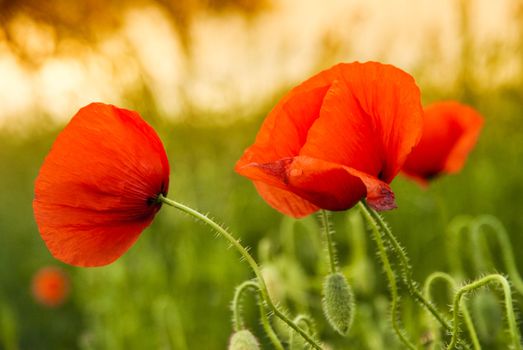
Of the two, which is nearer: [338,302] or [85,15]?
[338,302]

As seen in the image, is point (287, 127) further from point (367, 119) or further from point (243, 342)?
point (243, 342)

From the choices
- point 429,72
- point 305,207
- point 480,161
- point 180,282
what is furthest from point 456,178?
point 305,207

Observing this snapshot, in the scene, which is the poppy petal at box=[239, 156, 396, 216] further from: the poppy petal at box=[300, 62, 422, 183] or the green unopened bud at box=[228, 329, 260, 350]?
the green unopened bud at box=[228, 329, 260, 350]

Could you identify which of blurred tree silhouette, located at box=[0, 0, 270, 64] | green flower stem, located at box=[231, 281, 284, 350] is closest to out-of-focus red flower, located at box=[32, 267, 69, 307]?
blurred tree silhouette, located at box=[0, 0, 270, 64]

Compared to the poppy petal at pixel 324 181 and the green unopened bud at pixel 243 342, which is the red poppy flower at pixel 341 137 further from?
the green unopened bud at pixel 243 342

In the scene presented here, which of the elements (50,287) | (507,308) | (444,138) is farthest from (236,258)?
(507,308)

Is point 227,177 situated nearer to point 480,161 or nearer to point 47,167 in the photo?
point 480,161
